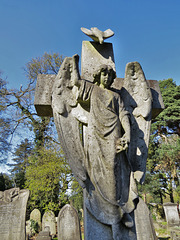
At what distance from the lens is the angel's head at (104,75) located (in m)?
3.07

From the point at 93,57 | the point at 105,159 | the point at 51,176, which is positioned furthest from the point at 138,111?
the point at 51,176

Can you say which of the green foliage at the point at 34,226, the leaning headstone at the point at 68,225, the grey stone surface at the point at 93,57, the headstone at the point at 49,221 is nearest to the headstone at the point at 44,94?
the grey stone surface at the point at 93,57

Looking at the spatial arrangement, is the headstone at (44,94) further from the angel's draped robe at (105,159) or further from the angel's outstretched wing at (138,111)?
the angel's outstretched wing at (138,111)

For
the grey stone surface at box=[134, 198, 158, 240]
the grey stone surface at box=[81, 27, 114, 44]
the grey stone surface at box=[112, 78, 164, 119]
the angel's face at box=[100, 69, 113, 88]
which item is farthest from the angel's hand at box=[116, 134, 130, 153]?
the grey stone surface at box=[134, 198, 158, 240]

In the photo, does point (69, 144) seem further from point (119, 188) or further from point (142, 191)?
point (142, 191)

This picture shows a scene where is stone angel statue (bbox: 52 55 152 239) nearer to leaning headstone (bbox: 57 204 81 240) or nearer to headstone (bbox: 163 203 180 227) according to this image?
leaning headstone (bbox: 57 204 81 240)

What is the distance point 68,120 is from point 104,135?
614 millimetres

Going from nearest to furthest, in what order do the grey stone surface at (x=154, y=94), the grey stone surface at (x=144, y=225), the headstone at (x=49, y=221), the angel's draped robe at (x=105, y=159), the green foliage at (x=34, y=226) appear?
the angel's draped robe at (x=105, y=159), the grey stone surface at (x=154, y=94), the grey stone surface at (x=144, y=225), the green foliage at (x=34, y=226), the headstone at (x=49, y=221)

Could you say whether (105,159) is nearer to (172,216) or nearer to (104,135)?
(104,135)

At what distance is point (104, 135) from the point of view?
2.75m

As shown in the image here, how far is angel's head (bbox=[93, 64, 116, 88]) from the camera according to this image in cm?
307

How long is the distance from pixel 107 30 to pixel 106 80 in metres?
1.32

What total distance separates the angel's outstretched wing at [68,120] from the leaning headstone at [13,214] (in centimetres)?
637

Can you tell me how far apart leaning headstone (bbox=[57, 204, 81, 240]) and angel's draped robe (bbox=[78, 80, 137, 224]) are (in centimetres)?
689
